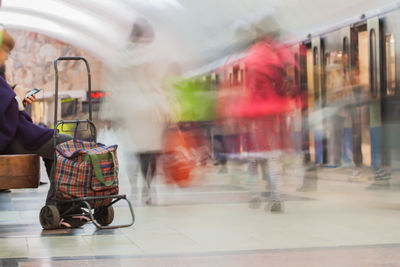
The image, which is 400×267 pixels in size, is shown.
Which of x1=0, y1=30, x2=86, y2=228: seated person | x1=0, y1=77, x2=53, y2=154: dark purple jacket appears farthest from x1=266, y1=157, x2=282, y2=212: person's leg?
x1=0, y1=77, x2=53, y2=154: dark purple jacket

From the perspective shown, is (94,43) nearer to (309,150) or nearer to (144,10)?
(144,10)

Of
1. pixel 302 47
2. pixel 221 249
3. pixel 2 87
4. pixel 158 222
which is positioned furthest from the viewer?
pixel 302 47

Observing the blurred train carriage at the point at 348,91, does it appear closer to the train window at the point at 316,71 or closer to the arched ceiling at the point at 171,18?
the train window at the point at 316,71

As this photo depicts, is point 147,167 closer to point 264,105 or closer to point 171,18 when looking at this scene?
point 264,105

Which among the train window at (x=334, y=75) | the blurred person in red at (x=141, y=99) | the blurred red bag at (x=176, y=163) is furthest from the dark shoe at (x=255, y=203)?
the train window at (x=334, y=75)

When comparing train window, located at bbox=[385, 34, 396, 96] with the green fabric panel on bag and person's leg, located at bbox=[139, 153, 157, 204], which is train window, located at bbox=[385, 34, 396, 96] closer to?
person's leg, located at bbox=[139, 153, 157, 204]

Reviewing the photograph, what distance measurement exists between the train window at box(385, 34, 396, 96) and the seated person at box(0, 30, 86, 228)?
6952mm

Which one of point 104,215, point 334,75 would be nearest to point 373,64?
point 334,75

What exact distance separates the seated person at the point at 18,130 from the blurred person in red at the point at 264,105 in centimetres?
211

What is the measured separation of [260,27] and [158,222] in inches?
103

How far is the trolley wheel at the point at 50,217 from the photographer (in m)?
5.47

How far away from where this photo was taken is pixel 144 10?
973 inches

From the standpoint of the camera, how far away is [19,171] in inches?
193

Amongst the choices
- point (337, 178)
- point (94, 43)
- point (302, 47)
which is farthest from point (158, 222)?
point (94, 43)
